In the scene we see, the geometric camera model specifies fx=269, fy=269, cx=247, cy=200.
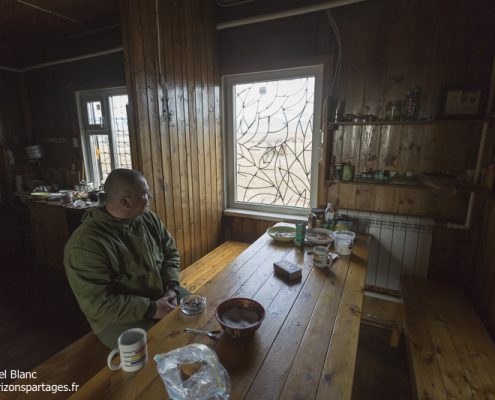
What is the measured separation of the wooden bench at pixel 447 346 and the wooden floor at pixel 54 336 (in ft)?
1.46

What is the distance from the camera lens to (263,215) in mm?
2930

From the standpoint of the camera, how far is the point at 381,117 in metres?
2.25

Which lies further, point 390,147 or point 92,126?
point 92,126

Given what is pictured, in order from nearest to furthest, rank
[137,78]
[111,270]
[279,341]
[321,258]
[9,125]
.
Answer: [279,341], [111,270], [321,258], [137,78], [9,125]

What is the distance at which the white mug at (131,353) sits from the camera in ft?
2.63

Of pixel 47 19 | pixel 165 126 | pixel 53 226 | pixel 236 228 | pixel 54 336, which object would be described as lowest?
pixel 54 336

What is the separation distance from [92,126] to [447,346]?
4363 mm

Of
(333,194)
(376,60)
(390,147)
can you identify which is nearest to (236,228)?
(333,194)

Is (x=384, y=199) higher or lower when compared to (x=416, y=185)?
lower

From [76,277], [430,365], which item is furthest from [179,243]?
[430,365]

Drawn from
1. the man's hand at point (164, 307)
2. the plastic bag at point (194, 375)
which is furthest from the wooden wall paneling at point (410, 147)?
the plastic bag at point (194, 375)

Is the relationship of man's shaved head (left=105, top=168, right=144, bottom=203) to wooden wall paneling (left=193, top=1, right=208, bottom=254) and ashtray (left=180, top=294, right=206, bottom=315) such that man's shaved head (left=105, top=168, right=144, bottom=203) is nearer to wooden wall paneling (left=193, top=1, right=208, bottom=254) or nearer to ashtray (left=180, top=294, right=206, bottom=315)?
ashtray (left=180, top=294, right=206, bottom=315)

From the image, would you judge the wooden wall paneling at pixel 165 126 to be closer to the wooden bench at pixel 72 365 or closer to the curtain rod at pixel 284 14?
the curtain rod at pixel 284 14

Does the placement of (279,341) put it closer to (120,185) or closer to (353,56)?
(120,185)
